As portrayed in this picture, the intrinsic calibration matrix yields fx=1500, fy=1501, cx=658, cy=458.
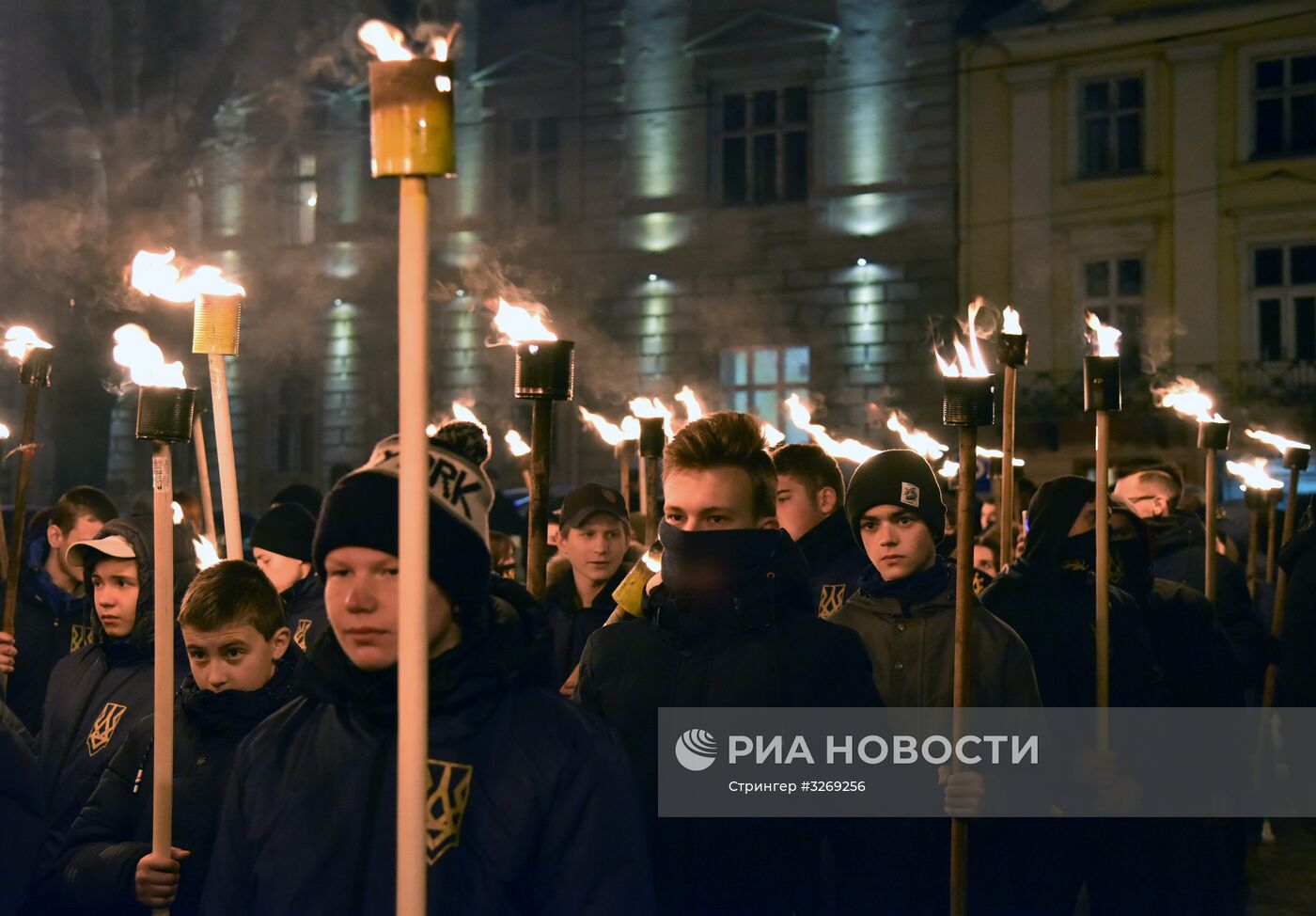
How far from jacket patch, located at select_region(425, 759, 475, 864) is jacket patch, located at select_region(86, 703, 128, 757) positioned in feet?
6.43

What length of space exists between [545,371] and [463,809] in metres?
1.05

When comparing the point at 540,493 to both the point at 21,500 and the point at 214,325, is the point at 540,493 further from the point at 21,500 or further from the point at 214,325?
the point at 21,500

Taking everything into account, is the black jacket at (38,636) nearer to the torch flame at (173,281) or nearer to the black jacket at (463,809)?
the torch flame at (173,281)

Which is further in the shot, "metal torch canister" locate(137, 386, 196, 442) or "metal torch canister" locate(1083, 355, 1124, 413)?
"metal torch canister" locate(1083, 355, 1124, 413)

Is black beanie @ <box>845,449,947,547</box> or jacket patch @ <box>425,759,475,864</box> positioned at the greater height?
black beanie @ <box>845,449,947,547</box>

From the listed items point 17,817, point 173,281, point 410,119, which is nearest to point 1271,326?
point 173,281

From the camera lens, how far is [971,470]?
3613 millimetres

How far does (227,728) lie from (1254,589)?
7171 mm

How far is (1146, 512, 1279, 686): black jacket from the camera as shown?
6523 mm

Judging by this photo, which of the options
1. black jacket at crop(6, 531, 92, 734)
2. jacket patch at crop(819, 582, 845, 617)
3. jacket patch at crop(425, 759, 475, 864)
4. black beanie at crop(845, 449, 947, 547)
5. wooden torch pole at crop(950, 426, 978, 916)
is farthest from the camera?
black jacket at crop(6, 531, 92, 734)

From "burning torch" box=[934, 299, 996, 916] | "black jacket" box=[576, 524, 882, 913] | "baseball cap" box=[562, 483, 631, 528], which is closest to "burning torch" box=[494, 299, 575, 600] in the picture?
"black jacket" box=[576, 524, 882, 913]

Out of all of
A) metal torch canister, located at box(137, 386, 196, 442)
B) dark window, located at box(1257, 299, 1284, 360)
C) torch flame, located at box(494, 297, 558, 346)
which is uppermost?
dark window, located at box(1257, 299, 1284, 360)

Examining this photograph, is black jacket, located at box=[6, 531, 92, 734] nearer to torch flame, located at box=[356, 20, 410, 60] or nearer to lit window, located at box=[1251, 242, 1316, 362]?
torch flame, located at box=[356, 20, 410, 60]

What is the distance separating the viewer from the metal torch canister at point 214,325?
134 inches
